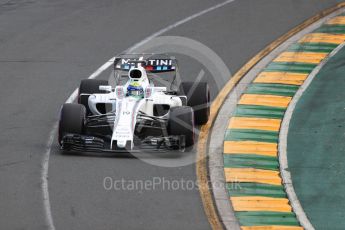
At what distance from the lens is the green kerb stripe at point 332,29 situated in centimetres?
2753

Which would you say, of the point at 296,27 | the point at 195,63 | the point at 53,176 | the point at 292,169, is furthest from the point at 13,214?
the point at 296,27

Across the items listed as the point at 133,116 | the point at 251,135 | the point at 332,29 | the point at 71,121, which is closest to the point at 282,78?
the point at 251,135

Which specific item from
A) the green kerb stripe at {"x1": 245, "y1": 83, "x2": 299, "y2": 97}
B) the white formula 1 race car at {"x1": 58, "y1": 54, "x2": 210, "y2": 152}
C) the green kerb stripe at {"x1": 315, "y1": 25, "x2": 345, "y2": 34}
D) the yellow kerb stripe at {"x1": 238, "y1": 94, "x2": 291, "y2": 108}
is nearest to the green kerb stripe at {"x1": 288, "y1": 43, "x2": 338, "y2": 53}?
the green kerb stripe at {"x1": 315, "y1": 25, "x2": 345, "y2": 34}

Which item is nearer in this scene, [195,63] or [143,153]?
[143,153]

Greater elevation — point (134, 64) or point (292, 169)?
point (134, 64)

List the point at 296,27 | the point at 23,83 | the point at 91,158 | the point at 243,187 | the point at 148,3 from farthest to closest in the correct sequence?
the point at 148,3, the point at 296,27, the point at 23,83, the point at 91,158, the point at 243,187

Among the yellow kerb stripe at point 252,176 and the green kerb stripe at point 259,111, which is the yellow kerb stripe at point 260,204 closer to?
the yellow kerb stripe at point 252,176

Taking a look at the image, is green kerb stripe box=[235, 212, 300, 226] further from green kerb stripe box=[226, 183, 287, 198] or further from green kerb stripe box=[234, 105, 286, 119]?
green kerb stripe box=[234, 105, 286, 119]

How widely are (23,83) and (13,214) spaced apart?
790cm

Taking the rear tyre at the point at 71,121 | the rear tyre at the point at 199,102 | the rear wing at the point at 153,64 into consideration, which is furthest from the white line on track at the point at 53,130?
the rear tyre at the point at 199,102

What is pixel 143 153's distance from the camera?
62.2 ft

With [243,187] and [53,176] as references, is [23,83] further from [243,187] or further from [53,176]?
[243,187]

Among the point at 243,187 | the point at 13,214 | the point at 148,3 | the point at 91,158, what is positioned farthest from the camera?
the point at 148,3

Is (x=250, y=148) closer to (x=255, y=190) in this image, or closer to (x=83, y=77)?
(x=255, y=190)
